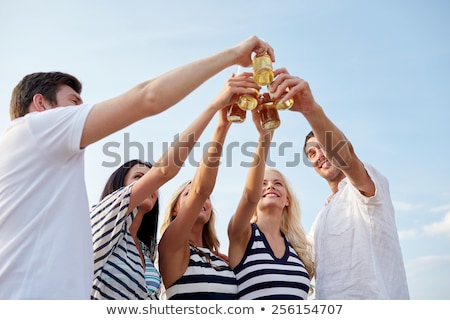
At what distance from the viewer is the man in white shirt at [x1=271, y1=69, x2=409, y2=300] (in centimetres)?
360

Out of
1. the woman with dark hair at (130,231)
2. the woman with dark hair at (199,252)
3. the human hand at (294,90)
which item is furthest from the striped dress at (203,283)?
the human hand at (294,90)

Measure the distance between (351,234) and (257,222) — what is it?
2.85 feet

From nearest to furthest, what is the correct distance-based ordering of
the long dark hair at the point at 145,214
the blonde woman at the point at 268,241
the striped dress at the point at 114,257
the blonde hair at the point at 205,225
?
the striped dress at the point at 114,257
the blonde woman at the point at 268,241
the long dark hair at the point at 145,214
the blonde hair at the point at 205,225

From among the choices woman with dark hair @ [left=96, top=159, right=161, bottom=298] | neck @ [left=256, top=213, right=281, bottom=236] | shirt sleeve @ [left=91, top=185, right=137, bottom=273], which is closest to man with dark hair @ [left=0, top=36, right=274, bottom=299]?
shirt sleeve @ [left=91, top=185, right=137, bottom=273]

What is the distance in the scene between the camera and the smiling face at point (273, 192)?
14.5 feet

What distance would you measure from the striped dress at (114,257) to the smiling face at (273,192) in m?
1.22

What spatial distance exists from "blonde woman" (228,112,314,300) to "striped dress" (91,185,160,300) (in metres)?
0.66

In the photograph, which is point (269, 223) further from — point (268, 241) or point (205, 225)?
point (205, 225)

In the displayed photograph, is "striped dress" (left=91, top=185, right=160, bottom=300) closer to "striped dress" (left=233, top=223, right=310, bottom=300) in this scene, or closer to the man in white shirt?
"striped dress" (left=233, top=223, right=310, bottom=300)

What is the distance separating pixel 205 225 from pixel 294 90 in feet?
4.77

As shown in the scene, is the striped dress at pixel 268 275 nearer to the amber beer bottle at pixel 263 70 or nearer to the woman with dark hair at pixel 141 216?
the woman with dark hair at pixel 141 216

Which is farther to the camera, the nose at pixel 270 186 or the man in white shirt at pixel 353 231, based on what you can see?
the nose at pixel 270 186

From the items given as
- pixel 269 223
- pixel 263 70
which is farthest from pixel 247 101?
pixel 269 223

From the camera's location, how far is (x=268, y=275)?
3.75 meters
